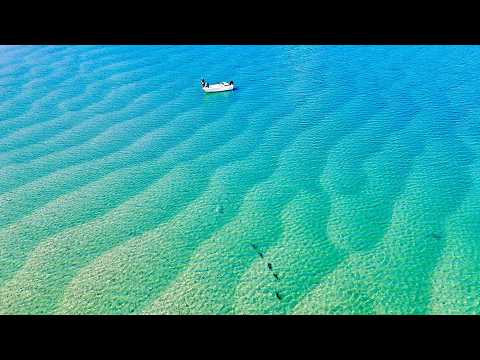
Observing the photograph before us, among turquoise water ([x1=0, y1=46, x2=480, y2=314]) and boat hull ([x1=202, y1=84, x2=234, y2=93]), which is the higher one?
boat hull ([x1=202, y1=84, x2=234, y2=93])

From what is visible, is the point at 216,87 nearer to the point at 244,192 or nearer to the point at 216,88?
the point at 216,88

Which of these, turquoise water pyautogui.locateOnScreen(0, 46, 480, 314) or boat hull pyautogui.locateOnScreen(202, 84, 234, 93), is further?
boat hull pyautogui.locateOnScreen(202, 84, 234, 93)

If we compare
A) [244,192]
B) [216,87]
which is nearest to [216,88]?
[216,87]

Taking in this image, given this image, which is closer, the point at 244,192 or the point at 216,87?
the point at 244,192

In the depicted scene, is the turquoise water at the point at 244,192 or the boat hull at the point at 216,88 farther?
Answer: the boat hull at the point at 216,88

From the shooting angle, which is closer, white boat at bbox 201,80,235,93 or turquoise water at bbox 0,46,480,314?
turquoise water at bbox 0,46,480,314

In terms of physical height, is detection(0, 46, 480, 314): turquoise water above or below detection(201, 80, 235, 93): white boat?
below

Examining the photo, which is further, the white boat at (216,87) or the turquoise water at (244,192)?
the white boat at (216,87)

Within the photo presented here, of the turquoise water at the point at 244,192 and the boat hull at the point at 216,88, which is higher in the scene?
the boat hull at the point at 216,88
